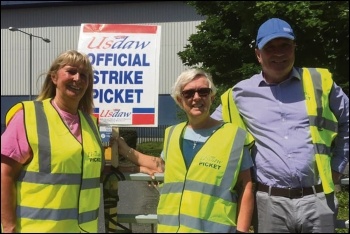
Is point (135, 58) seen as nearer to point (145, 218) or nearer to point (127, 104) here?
point (127, 104)

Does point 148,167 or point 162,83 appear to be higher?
point 162,83

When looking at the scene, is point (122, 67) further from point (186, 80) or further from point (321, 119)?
point (321, 119)

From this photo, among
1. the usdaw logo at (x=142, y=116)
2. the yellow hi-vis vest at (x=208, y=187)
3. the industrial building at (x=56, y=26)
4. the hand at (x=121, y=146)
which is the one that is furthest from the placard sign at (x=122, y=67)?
the industrial building at (x=56, y=26)

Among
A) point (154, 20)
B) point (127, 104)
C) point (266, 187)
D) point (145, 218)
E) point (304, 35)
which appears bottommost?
point (145, 218)

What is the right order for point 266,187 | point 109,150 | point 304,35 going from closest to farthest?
point 266,187, point 109,150, point 304,35

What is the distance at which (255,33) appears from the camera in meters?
13.0

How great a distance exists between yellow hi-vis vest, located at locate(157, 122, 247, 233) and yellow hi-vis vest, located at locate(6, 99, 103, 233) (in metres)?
0.47

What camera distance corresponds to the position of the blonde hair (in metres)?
3.26

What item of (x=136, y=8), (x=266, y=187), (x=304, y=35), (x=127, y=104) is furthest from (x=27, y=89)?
(x=266, y=187)

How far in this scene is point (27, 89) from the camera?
3384cm

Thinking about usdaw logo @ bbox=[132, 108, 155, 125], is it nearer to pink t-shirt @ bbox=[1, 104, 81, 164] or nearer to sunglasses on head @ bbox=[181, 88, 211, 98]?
sunglasses on head @ bbox=[181, 88, 211, 98]

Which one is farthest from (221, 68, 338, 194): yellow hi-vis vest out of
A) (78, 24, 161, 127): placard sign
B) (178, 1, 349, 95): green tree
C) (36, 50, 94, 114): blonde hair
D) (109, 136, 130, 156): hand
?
(178, 1, 349, 95): green tree

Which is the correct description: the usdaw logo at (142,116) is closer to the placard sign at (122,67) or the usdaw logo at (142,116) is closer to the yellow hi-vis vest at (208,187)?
the placard sign at (122,67)

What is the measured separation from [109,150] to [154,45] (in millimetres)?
1784
